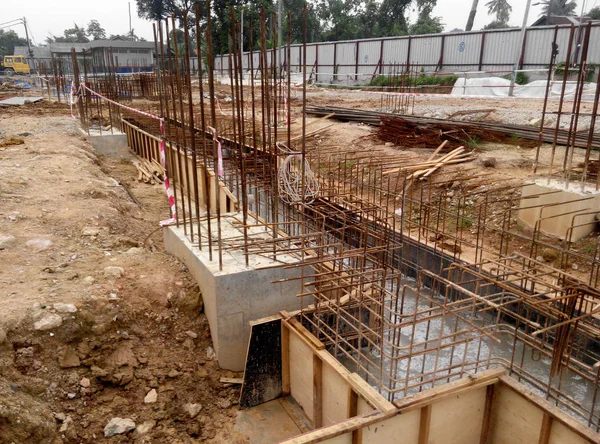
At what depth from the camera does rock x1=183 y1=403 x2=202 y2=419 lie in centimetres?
509

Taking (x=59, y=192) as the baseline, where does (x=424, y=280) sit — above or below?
below

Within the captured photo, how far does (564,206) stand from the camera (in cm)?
779

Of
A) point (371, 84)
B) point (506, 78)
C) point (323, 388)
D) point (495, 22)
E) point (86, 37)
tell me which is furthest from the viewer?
point (86, 37)

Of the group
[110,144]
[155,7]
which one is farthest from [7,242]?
[155,7]

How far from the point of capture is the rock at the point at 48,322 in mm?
4809

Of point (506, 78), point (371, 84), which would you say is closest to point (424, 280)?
point (506, 78)

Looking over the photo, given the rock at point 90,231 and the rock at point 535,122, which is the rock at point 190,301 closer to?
the rock at point 90,231

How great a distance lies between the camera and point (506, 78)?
25875 millimetres

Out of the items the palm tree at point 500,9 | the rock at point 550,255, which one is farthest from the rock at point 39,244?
the palm tree at point 500,9

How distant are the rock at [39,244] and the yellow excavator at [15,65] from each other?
53898 millimetres

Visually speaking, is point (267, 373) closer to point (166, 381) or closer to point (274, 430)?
point (274, 430)

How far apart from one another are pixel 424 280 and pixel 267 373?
11.4ft

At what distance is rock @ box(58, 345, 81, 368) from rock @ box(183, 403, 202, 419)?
1.18 metres

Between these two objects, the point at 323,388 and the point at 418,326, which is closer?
the point at 323,388
